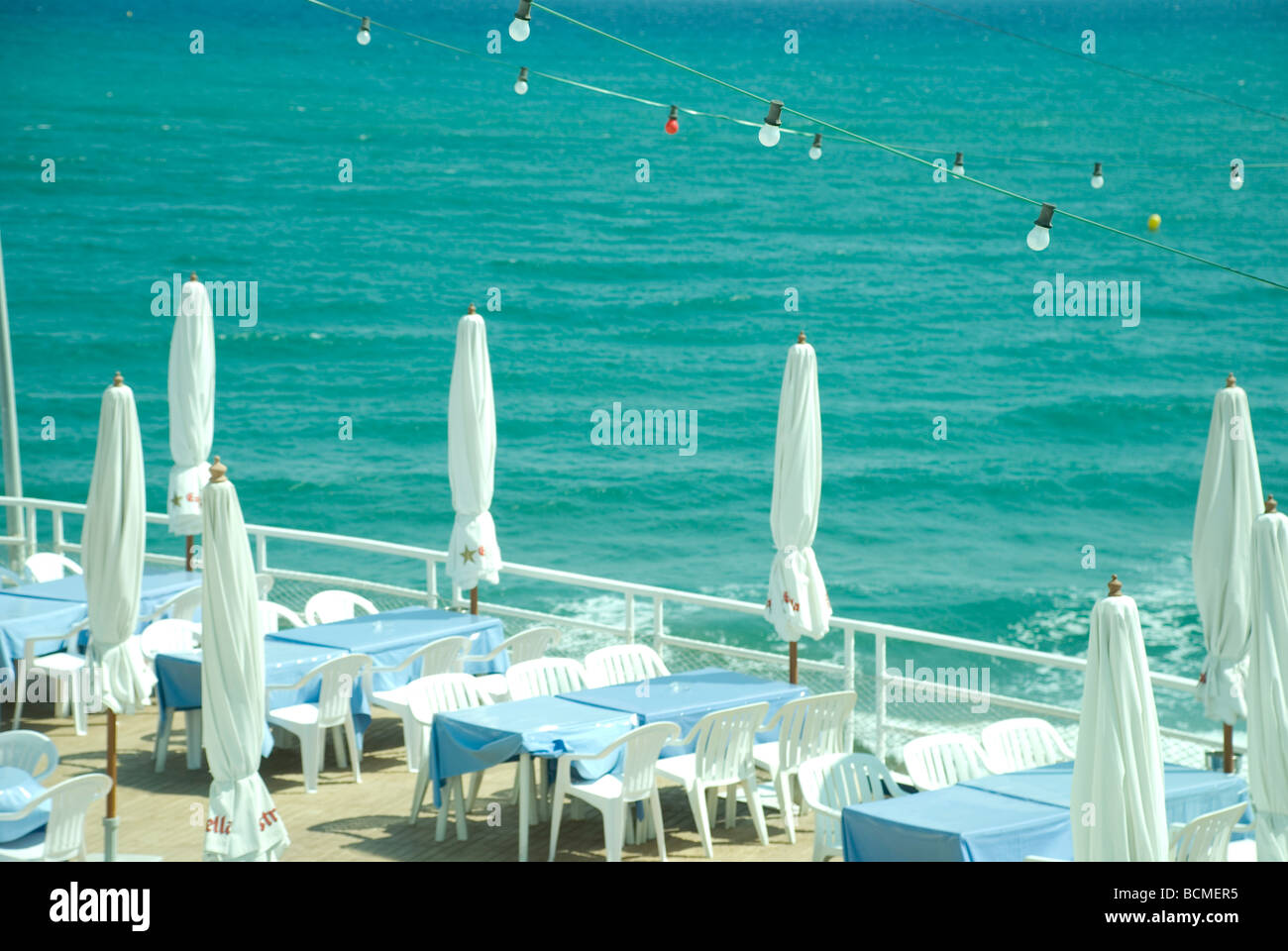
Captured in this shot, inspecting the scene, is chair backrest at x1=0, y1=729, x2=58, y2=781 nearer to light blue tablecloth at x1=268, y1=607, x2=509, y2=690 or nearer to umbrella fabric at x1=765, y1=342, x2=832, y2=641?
light blue tablecloth at x1=268, y1=607, x2=509, y2=690

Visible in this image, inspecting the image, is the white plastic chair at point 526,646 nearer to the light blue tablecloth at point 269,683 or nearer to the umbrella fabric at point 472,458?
the umbrella fabric at point 472,458

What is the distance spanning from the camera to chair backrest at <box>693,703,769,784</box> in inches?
391

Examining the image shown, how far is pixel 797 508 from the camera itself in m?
11.2

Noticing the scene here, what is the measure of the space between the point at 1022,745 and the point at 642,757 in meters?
2.34

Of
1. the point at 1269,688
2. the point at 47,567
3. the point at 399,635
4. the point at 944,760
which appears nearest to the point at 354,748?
the point at 399,635

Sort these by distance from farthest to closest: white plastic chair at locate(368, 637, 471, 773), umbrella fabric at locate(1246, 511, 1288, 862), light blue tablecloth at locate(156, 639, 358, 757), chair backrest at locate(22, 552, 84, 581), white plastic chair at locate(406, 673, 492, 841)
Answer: chair backrest at locate(22, 552, 84, 581) → white plastic chair at locate(368, 637, 471, 773) → light blue tablecloth at locate(156, 639, 358, 757) → white plastic chair at locate(406, 673, 492, 841) → umbrella fabric at locate(1246, 511, 1288, 862)

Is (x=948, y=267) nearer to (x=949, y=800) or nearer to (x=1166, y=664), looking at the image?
(x=1166, y=664)

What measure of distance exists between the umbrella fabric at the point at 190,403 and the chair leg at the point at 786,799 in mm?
5652

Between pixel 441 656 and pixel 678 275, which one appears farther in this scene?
pixel 678 275

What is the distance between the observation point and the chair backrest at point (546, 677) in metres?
11.3

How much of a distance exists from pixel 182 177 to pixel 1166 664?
40.2m

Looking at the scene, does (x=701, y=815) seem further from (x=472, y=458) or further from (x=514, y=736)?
(x=472, y=458)

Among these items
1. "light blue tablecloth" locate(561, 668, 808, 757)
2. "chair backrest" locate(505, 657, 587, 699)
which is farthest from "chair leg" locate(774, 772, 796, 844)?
"chair backrest" locate(505, 657, 587, 699)
